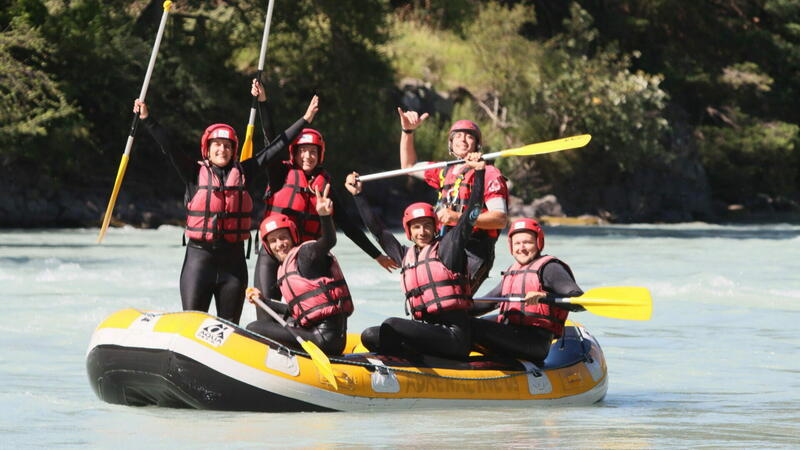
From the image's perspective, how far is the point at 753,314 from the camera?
10.2 m

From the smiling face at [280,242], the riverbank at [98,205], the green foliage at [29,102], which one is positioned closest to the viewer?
the smiling face at [280,242]

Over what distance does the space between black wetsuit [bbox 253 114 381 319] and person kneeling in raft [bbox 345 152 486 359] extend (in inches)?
4.7

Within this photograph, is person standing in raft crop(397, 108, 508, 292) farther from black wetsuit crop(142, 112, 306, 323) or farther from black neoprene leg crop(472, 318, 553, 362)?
black wetsuit crop(142, 112, 306, 323)

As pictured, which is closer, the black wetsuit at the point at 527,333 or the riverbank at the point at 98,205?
the black wetsuit at the point at 527,333

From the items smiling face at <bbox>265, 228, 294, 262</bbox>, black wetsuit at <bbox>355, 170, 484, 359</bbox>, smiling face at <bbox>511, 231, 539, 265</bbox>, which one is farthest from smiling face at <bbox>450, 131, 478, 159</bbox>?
smiling face at <bbox>265, 228, 294, 262</bbox>

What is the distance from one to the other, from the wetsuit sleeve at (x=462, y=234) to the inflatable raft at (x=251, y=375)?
490 millimetres

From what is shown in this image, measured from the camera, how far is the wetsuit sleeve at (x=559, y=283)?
5.73m

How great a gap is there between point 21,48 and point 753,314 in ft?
40.5

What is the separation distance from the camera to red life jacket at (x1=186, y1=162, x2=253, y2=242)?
19.3 ft

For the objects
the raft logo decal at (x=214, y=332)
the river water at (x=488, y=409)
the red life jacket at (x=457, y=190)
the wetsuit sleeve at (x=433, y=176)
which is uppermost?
the wetsuit sleeve at (x=433, y=176)

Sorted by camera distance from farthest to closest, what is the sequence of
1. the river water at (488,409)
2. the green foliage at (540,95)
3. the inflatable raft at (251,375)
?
the green foliage at (540,95) → the inflatable raft at (251,375) → the river water at (488,409)

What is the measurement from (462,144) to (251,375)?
1.31 metres

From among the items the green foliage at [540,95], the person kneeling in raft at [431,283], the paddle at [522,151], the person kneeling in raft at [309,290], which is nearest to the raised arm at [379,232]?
the person kneeling in raft at [431,283]

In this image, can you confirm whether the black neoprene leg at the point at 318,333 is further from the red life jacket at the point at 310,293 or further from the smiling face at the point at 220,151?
the smiling face at the point at 220,151
